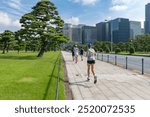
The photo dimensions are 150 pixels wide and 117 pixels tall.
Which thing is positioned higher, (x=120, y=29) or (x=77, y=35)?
(x=120, y=29)

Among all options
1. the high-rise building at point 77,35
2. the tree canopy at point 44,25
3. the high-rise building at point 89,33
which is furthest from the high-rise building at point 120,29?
the tree canopy at point 44,25

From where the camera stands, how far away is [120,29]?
167000 millimetres

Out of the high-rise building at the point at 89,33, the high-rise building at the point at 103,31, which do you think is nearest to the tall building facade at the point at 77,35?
the high-rise building at the point at 89,33

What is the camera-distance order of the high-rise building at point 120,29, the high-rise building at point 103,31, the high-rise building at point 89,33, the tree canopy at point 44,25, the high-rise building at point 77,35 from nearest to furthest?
1. the tree canopy at point 44,25
2. the high-rise building at point 120,29
3. the high-rise building at point 103,31
4. the high-rise building at point 89,33
5. the high-rise building at point 77,35

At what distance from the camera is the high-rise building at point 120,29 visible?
160375 millimetres

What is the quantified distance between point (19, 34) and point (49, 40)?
425 centimetres

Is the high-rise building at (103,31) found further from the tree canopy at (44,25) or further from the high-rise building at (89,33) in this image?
the tree canopy at (44,25)

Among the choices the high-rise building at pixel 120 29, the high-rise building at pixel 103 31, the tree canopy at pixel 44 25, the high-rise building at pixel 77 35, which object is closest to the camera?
the tree canopy at pixel 44 25

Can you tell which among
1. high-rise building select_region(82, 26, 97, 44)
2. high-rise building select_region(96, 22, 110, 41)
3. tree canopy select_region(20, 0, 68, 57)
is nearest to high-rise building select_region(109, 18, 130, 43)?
high-rise building select_region(96, 22, 110, 41)

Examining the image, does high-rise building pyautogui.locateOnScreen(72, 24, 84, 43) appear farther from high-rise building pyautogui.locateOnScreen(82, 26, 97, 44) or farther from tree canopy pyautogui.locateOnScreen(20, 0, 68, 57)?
tree canopy pyautogui.locateOnScreen(20, 0, 68, 57)

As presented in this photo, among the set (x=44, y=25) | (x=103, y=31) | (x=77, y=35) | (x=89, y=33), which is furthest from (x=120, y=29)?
(x=44, y=25)

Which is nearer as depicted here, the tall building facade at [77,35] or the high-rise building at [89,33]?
the high-rise building at [89,33]

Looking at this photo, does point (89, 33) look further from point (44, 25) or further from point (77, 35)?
point (44, 25)

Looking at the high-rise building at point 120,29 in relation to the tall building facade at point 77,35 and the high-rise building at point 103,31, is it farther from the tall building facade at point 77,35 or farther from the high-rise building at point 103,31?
the tall building facade at point 77,35
